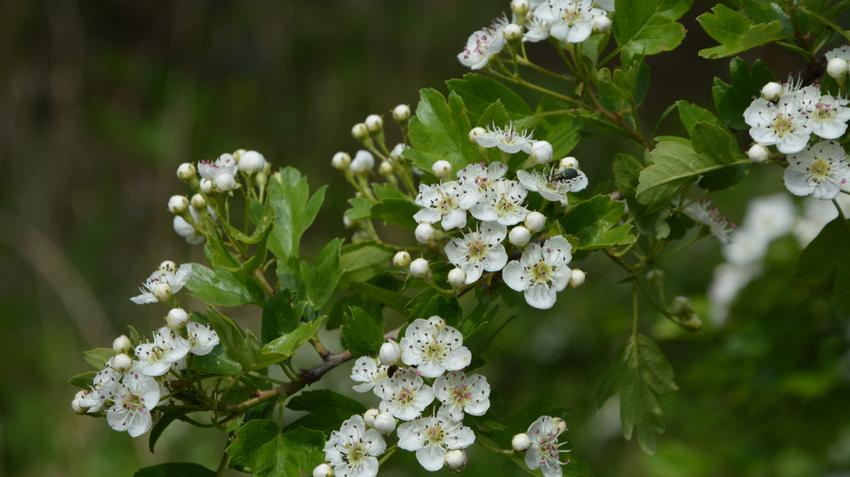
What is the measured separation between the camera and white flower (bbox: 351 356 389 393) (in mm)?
1041

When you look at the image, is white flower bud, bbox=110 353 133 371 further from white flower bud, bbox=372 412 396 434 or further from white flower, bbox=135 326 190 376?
white flower bud, bbox=372 412 396 434

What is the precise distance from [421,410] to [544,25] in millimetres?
494

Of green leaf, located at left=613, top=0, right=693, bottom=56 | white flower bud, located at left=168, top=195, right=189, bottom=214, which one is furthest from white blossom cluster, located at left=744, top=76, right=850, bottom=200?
white flower bud, located at left=168, top=195, right=189, bottom=214

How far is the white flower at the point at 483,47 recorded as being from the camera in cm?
120

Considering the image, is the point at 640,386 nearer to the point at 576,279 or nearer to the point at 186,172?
the point at 576,279

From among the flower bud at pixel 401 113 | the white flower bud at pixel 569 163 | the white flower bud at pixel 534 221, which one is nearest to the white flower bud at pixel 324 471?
the white flower bud at pixel 534 221

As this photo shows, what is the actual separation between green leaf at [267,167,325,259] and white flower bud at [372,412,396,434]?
31cm

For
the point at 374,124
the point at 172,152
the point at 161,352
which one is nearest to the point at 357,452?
the point at 161,352

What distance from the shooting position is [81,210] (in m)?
4.59

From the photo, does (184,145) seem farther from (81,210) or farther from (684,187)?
(684,187)

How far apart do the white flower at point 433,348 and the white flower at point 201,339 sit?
0.22 meters

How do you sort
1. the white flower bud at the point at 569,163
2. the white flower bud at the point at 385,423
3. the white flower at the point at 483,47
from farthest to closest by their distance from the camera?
the white flower at the point at 483,47, the white flower bud at the point at 569,163, the white flower bud at the point at 385,423

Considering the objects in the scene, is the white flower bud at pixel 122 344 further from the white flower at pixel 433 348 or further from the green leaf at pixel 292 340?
the white flower at pixel 433 348

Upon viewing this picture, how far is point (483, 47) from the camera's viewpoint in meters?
1.22
